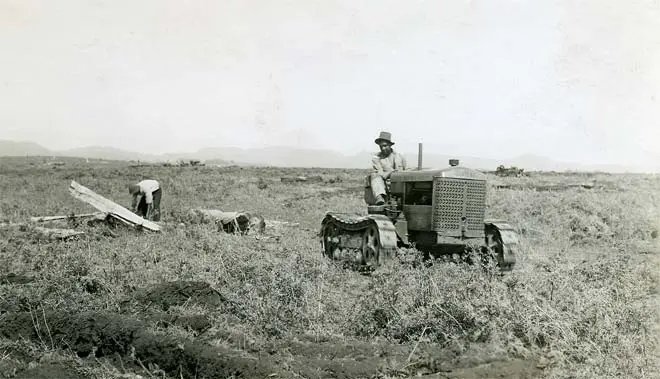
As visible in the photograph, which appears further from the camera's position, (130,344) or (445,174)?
(445,174)

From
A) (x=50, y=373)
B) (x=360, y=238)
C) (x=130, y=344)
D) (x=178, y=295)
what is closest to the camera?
(x=50, y=373)

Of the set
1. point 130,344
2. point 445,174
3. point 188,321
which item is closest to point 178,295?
point 188,321

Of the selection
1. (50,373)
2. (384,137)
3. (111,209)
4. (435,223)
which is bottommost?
(50,373)

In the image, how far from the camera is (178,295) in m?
6.11

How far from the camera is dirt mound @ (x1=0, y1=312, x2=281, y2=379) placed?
14.6ft

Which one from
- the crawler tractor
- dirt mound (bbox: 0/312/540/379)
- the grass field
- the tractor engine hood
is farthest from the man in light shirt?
dirt mound (bbox: 0/312/540/379)

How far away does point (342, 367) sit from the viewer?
4344 mm

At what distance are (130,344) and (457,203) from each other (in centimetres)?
517

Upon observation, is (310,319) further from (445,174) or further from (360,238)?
(445,174)

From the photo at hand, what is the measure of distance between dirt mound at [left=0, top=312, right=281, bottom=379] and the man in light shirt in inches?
325

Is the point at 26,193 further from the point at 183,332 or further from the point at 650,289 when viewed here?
the point at 650,289

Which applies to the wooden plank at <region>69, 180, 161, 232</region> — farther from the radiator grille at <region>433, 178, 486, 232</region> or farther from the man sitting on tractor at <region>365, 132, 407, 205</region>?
the radiator grille at <region>433, 178, 486, 232</region>

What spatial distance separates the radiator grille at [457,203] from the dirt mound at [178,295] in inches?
145

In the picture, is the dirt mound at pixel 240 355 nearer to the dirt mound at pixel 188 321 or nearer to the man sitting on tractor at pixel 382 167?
the dirt mound at pixel 188 321
